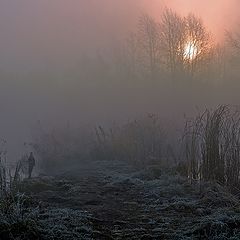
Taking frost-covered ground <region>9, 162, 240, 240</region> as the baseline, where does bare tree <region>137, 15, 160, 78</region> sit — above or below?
above

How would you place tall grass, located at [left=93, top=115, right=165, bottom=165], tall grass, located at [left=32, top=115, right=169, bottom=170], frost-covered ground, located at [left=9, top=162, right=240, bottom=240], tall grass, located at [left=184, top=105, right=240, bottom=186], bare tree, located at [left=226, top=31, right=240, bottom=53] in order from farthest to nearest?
bare tree, located at [left=226, top=31, right=240, bottom=53] < tall grass, located at [left=32, top=115, right=169, bottom=170] < tall grass, located at [left=93, top=115, right=165, bottom=165] < tall grass, located at [left=184, top=105, right=240, bottom=186] < frost-covered ground, located at [left=9, top=162, right=240, bottom=240]

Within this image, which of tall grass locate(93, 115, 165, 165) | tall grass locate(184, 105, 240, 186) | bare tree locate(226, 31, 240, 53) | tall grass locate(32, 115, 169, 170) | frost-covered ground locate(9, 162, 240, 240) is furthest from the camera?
bare tree locate(226, 31, 240, 53)

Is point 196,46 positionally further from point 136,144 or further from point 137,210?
point 137,210

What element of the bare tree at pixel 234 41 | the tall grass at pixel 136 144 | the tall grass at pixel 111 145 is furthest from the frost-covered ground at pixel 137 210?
the bare tree at pixel 234 41

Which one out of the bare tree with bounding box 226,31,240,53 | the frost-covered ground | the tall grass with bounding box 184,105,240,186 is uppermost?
the bare tree with bounding box 226,31,240,53

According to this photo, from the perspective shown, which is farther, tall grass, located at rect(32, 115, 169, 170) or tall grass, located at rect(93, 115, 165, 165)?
tall grass, located at rect(32, 115, 169, 170)

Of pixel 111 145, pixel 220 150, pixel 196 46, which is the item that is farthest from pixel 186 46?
pixel 220 150

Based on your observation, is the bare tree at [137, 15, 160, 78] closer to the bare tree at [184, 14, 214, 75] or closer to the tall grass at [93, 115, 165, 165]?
the bare tree at [184, 14, 214, 75]

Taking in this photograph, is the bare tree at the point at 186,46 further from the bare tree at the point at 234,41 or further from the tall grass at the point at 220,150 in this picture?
the tall grass at the point at 220,150

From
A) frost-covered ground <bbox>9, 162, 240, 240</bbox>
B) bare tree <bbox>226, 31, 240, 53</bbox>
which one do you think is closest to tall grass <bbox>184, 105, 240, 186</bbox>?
frost-covered ground <bbox>9, 162, 240, 240</bbox>

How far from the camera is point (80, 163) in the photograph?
21797 millimetres

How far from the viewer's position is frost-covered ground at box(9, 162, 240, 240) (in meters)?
6.20

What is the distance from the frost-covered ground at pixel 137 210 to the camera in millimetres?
6203

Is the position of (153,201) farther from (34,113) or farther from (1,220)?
(34,113)
